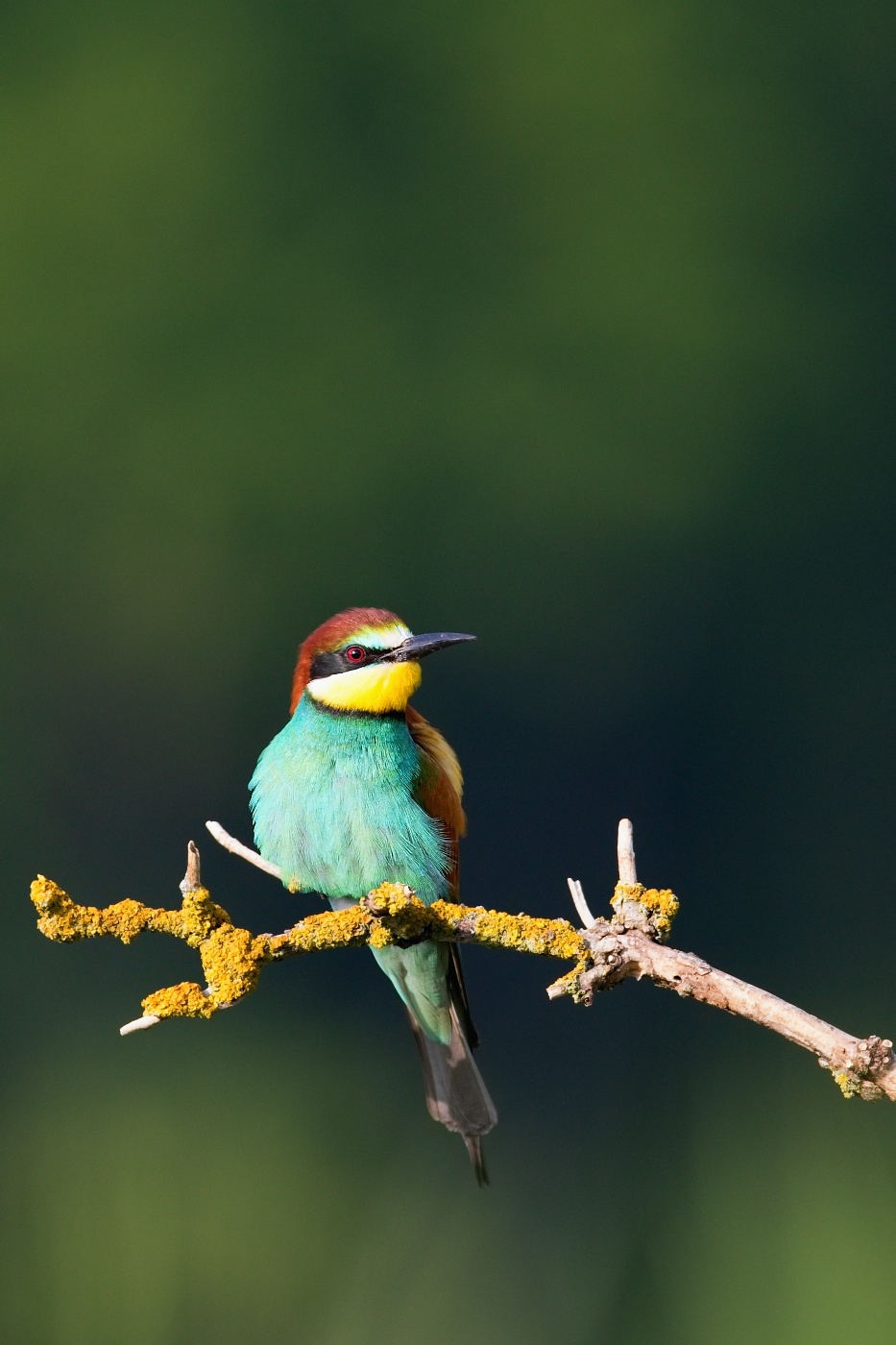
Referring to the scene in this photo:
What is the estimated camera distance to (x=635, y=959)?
1.21 m

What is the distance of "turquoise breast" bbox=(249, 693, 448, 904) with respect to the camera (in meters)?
1.76

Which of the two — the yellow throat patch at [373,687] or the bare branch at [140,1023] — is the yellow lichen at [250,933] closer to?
the bare branch at [140,1023]

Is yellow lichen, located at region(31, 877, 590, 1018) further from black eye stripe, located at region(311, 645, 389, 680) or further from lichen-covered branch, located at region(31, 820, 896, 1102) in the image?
black eye stripe, located at region(311, 645, 389, 680)

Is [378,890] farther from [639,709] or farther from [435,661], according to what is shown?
[639,709]

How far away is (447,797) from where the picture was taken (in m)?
1.84

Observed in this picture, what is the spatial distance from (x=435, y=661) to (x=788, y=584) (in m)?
1.75

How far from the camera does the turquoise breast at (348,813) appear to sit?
1762 mm

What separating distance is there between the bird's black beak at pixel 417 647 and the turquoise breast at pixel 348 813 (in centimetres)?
7

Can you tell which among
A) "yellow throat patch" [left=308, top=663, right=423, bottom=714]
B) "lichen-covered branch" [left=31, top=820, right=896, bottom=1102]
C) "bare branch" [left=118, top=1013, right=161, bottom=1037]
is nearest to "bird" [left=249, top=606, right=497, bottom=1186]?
"yellow throat patch" [left=308, top=663, right=423, bottom=714]

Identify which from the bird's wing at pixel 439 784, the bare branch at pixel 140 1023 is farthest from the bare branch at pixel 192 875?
the bird's wing at pixel 439 784

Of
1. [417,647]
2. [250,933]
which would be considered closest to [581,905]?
[250,933]

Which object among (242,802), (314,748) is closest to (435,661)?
(242,802)

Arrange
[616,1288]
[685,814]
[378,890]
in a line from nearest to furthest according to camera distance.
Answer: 1. [378,890]
2. [616,1288]
3. [685,814]

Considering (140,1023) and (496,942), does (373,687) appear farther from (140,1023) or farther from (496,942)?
(140,1023)
